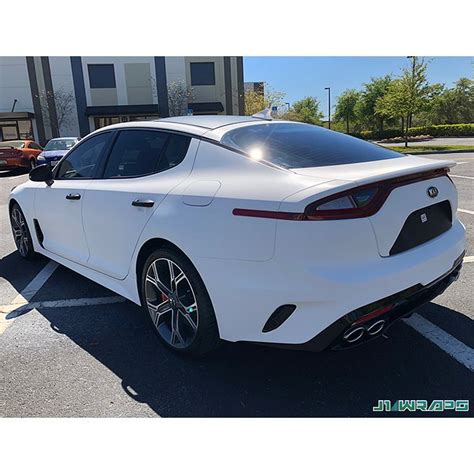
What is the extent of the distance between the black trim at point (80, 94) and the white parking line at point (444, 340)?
3187cm

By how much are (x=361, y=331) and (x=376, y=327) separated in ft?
0.35

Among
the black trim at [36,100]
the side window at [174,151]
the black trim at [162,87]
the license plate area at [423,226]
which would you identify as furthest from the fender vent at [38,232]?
the black trim at [36,100]

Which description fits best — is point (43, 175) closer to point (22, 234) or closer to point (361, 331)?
point (22, 234)

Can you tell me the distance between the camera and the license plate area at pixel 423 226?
2240 millimetres

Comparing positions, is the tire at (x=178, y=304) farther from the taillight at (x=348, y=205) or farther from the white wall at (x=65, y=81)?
the white wall at (x=65, y=81)

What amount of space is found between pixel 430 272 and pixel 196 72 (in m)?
32.8

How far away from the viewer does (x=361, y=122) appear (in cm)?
4972

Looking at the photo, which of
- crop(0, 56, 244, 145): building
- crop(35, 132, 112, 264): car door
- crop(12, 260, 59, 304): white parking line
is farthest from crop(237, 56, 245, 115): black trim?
crop(35, 132, 112, 264): car door

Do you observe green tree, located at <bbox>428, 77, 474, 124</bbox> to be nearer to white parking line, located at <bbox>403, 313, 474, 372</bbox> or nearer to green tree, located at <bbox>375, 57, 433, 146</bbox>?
green tree, located at <bbox>375, 57, 433, 146</bbox>

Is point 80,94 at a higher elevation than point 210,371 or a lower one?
higher

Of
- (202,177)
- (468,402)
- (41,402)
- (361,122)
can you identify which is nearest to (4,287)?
(41,402)

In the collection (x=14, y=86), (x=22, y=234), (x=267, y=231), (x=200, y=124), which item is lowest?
(x=22, y=234)

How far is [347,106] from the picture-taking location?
177 feet

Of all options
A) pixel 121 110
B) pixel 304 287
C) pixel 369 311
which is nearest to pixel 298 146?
pixel 304 287
